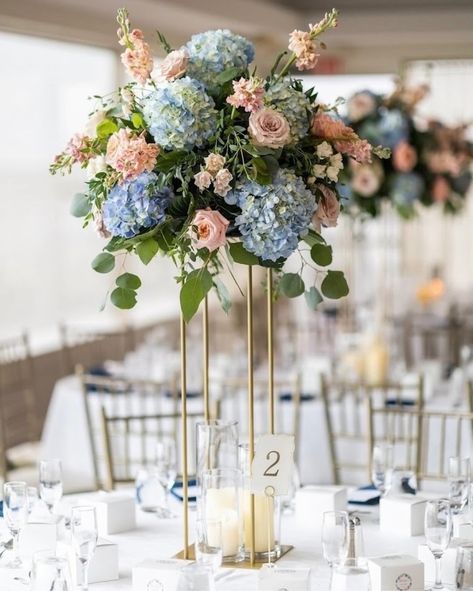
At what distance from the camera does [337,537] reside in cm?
253

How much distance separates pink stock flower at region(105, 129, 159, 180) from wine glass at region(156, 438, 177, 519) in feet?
3.66

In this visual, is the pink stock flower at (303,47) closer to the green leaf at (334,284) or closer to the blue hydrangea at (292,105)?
the blue hydrangea at (292,105)

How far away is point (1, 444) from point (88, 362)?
2402 millimetres

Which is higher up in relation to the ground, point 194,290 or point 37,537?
point 194,290

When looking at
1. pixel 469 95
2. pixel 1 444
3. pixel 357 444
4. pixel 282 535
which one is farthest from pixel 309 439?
pixel 469 95

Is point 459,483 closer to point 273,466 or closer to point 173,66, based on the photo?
point 273,466

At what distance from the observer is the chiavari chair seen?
6305 millimetres

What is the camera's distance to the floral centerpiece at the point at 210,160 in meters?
2.53

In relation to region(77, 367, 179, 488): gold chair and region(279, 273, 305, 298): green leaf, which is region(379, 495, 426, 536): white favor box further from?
region(77, 367, 179, 488): gold chair

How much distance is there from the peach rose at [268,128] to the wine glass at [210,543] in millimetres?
831

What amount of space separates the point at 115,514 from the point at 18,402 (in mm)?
4287

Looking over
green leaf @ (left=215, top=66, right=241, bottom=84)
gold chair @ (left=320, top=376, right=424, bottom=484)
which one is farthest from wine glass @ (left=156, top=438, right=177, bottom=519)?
gold chair @ (left=320, top=376, right=424, bottom=484)

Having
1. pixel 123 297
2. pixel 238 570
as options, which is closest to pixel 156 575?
pixel 238 570

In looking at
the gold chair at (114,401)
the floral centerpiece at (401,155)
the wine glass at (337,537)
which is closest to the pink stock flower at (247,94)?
the wine glass at (337,537)
